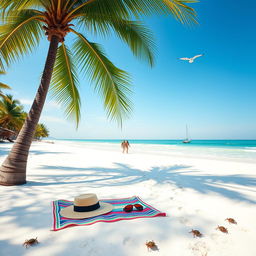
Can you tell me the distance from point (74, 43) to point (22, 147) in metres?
3.26

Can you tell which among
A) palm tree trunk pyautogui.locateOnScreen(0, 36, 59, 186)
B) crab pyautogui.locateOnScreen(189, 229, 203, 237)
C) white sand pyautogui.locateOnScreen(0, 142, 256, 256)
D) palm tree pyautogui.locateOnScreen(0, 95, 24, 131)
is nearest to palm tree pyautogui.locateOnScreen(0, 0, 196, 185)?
palm tree trunk pyautogui.locateOnScreen(0, 36, 59, 186)

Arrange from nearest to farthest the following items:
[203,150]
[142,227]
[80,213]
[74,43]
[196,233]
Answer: [196,233], [142,227], [80,213], [74,43], [203,150]

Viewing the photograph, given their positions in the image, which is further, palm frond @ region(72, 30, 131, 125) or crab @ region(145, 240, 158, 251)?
palm frond @ region(72, 30, 131, 125)

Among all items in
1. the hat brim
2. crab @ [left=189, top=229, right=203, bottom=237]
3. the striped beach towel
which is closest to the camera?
crab @ [left=189, top=229, right=203, bottom=237]

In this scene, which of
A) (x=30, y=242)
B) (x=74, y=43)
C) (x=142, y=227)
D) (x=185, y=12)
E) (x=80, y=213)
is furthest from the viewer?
(x=74, y=43)

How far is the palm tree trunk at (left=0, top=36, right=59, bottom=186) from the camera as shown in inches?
128

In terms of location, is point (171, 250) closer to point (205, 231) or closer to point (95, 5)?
point (205, 231)

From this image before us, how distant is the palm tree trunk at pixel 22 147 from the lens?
326cm

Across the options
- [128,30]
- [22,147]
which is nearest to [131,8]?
[128,30]

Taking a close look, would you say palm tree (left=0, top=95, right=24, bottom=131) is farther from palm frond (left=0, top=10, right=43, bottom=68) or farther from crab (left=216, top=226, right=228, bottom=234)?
crab (left=216, top=226, right=228, bottom=234)

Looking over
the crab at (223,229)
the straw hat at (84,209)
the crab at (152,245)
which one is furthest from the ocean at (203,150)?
the straw hat at (84,209)

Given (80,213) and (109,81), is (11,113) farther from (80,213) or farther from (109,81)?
(80,213)

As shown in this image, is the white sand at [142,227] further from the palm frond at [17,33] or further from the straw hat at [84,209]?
the palm frond at [17,33]

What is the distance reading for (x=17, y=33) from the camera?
12.2 ft
